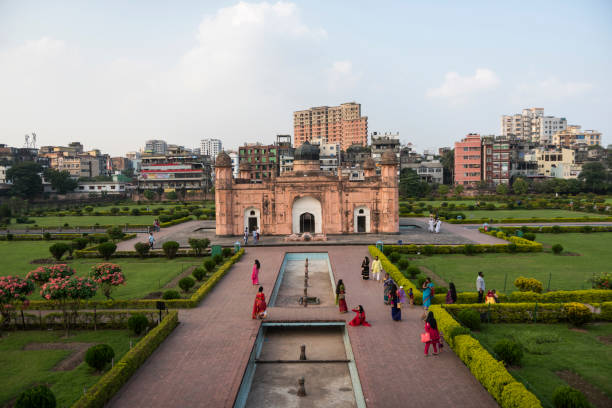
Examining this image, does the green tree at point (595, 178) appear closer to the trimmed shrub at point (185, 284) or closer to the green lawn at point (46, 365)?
the trimmed shrub at point (185, 284)

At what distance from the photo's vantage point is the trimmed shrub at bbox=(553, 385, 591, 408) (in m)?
9.09

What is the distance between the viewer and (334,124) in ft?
466

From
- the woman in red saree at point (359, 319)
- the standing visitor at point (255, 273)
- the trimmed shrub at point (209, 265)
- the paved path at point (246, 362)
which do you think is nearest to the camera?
the paved path at point (246, 362)

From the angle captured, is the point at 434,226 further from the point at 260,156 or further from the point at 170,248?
the point at 260,156

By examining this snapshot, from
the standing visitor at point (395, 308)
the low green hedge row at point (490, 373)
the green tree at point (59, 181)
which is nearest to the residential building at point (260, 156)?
the green tree at point (59, 181)

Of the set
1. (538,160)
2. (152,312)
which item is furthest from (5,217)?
(538,160)

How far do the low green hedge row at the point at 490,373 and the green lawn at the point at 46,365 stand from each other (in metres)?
10.2

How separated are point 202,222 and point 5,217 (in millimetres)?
25769

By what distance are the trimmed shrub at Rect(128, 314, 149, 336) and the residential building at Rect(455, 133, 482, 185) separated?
282 feet

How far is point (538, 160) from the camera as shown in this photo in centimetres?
9738

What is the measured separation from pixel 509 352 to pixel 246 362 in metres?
7.53

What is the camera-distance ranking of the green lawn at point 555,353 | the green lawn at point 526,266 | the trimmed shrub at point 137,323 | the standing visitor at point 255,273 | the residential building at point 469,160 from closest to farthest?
the green lawn at point 555,353 → the trimmed shrub at point 137,323 → the standing visitor at point 255,273 → the green lawn at point 526,266 → the residential building at point 469,160

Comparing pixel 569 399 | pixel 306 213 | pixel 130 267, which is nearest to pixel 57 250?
pixel 130 267

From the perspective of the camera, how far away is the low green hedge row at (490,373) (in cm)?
922
